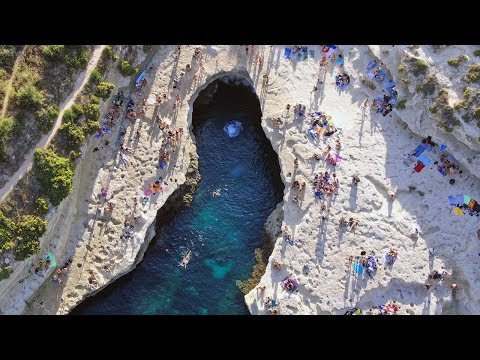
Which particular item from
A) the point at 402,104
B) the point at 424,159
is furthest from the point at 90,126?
the point at 424,159

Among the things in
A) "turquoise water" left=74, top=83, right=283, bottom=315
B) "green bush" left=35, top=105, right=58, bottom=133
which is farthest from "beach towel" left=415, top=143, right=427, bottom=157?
"green bush" left=35, top=105, right=58, bottom=133

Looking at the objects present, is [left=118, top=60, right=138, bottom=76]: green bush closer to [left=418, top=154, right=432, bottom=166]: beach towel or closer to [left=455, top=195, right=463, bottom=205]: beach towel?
[left=418, top=154, right=432, bottom=166]: beach towel

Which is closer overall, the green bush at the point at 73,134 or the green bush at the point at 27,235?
the green bush at the point at 27,235

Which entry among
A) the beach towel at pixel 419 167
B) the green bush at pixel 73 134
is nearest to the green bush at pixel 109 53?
the green bush at pixel 73 134

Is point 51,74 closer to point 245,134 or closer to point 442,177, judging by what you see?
point 245,134

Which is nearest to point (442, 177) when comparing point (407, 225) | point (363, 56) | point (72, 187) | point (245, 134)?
point (407, 225)

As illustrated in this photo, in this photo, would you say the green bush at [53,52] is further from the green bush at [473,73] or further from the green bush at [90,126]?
the green bush at [473,73]

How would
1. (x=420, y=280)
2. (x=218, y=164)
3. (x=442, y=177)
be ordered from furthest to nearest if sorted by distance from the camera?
(x=218, y=164) < (x=442, y=177) < (x=420, y=280)
